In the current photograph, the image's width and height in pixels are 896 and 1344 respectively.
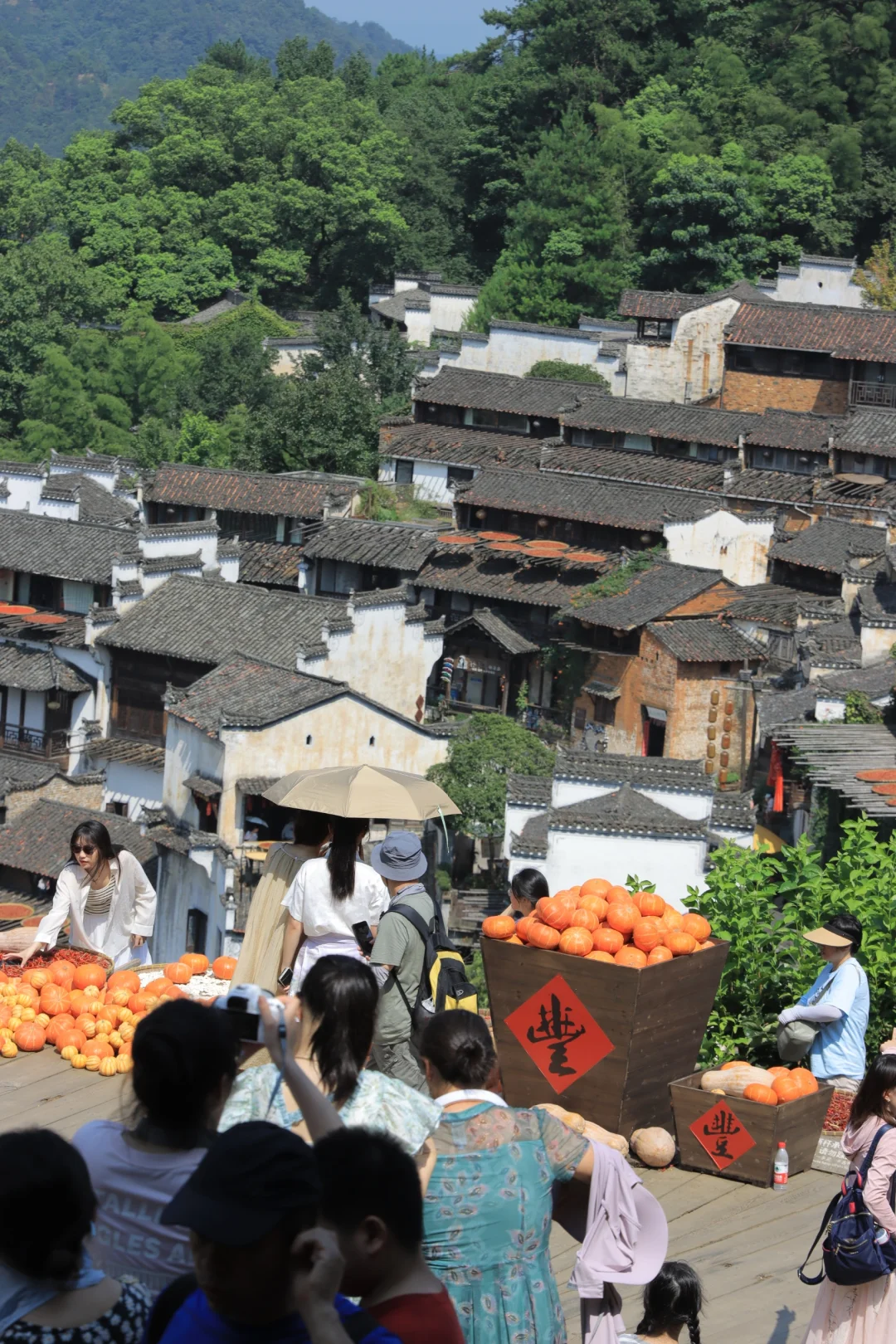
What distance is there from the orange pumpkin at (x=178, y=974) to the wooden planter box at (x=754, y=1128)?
3.27m

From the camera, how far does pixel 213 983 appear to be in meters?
9.96

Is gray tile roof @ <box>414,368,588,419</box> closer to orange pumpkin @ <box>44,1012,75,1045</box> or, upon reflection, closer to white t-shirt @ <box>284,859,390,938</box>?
orange pumpkin @ <box>44,1012,75,1045</box>

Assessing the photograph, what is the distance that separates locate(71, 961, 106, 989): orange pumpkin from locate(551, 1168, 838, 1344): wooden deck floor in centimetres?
334

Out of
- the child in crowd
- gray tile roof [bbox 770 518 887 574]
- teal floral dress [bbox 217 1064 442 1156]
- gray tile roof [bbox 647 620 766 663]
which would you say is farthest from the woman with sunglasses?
gray tile roof [bbox 770 518 887 574]

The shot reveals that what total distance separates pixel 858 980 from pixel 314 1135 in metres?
3.90

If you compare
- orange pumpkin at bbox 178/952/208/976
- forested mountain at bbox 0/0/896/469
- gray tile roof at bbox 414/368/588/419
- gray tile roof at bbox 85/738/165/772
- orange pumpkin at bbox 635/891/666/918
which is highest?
forested mountain at bbox 0/0/896/469

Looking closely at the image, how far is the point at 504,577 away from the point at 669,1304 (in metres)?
33.7

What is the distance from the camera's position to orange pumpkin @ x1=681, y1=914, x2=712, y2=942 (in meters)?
7.98

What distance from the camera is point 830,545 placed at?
35438 millimetres

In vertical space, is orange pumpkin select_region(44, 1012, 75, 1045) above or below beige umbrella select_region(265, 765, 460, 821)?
below

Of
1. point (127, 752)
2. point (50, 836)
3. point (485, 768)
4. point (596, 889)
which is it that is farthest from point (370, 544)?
point (596, 889)

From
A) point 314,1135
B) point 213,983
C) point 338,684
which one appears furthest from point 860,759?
point 338,684

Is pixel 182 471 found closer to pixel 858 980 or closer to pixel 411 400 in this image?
pixel 411 400

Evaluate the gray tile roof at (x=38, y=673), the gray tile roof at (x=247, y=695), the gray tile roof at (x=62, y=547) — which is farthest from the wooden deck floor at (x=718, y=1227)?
the gray tile roof at (x=62, y=547)
